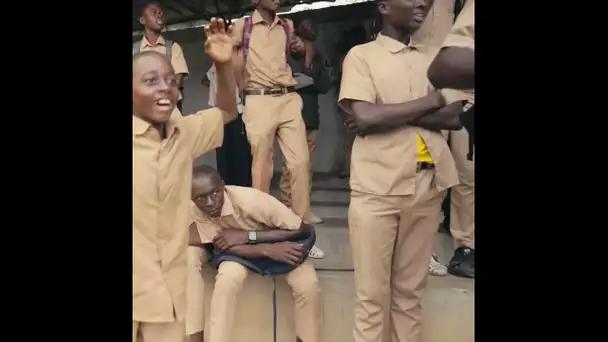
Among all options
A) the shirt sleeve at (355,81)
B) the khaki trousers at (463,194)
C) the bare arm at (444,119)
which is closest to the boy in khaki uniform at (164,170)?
the shirt sleeve at (355,81)

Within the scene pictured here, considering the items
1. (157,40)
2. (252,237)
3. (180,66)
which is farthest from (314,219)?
(157,40)

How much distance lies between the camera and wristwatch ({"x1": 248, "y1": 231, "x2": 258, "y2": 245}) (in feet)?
6.89

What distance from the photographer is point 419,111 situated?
196cm

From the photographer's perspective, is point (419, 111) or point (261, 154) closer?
point (419, 111)

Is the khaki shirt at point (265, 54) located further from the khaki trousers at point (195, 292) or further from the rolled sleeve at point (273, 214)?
the khaki trousers at point (195, 292)

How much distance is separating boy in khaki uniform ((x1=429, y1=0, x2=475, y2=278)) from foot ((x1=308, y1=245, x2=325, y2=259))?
0.37 m

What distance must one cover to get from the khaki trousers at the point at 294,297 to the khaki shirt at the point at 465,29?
2.53 ft

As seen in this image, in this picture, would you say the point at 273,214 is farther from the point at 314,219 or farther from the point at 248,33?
the point at 248,33

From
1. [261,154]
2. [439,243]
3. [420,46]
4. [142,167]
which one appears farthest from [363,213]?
[142,167]

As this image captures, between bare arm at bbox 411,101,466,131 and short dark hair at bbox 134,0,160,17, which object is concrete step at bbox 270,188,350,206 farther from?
short dark hair at bbox 134,0,160,17

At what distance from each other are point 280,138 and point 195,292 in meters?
0.54

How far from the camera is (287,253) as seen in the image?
2074 millimetres

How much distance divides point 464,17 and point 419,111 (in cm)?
29
